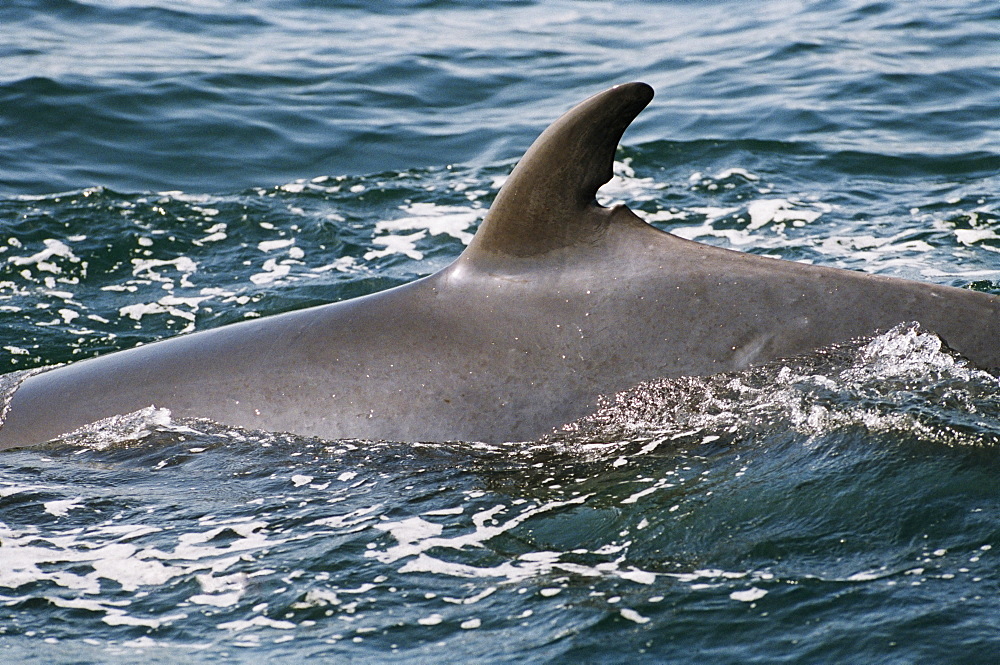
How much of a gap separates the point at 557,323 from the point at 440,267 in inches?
167

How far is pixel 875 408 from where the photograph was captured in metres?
5.05

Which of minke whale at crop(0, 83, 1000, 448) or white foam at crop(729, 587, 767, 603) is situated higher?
minke whale at crop(0, 83, 1000, 448)

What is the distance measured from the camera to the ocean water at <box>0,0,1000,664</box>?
394cm

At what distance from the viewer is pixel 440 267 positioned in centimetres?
934

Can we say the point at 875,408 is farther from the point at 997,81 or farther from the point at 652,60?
the point at 652,60

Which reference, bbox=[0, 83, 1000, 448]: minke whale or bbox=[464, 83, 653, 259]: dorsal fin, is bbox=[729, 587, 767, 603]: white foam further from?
bbox=[464, 83, 653, 259]: dorsal fin

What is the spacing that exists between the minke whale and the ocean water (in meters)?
0.11

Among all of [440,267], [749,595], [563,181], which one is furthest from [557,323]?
[440,267]

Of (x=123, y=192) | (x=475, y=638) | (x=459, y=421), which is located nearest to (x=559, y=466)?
(x=459, y=421)

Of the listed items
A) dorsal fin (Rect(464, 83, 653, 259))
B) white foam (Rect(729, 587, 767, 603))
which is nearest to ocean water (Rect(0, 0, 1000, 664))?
white foam (Rect(729, 587, 767, 603))

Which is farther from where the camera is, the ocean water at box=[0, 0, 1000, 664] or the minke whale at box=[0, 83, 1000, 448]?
the minke whale at box=[0, 83, 1000, 448]

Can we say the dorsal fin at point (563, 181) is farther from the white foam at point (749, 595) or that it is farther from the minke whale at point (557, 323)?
the white foam at point (749, 595)

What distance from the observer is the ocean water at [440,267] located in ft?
12.9

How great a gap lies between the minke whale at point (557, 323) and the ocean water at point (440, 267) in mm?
106
